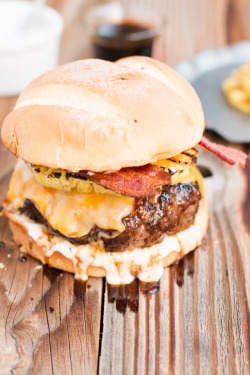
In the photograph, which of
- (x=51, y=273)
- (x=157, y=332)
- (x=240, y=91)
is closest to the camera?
(x=157, y=332)

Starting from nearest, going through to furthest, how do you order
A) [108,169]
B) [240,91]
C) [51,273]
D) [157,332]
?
[108,169] < [157,332] < [51,273] < [240,91]

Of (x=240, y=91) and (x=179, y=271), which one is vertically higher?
(x=240, y=91)

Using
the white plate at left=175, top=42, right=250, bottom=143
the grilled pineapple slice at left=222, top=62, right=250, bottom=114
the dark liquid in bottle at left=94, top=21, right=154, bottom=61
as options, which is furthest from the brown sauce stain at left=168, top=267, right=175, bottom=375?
the dark liquid in bottle at left=94, top=21, right=154, bottom=61

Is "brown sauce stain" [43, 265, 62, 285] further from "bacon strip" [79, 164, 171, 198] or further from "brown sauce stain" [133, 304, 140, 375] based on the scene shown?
"bacon strip" [79, 164, 171, 198]

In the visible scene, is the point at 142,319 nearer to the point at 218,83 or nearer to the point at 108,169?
the point at 108,169

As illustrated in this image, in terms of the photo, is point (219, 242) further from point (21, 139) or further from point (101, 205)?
point (21, 139)

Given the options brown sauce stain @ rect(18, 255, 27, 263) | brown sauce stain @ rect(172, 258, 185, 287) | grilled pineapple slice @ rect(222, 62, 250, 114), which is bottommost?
brown sauce stain @ rect(18, 255, 27, 263)

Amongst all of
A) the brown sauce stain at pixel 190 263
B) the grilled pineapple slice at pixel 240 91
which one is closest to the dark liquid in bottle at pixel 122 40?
the grilled pineapple slice at pixel 240 91

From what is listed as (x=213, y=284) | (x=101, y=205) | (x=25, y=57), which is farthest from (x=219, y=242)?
(x=25, y=57)

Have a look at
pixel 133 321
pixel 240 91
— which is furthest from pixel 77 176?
pixel 240 91
